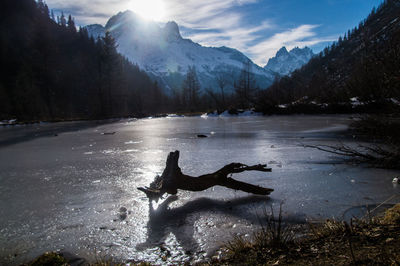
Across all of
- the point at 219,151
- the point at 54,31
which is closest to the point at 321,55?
the point at 54,31

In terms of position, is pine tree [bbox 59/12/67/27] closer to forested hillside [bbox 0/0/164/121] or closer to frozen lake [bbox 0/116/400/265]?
forested hillside [bbox 0/0/164/121]

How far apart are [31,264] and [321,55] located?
191958 millimetres

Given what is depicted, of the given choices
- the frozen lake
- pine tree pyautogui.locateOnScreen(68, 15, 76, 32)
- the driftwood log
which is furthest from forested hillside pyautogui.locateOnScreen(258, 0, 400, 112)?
pine tree pyautogui.locateOnScreen(68, 15, 76, 32)

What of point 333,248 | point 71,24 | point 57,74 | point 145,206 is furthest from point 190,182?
point 71,24

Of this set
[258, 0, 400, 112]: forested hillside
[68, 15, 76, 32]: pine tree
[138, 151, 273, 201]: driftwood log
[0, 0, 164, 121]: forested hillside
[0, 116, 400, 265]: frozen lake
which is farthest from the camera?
[68, 15, 76, 32]: pine tree

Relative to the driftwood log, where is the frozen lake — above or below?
below

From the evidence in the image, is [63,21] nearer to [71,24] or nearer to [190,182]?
[71,24]

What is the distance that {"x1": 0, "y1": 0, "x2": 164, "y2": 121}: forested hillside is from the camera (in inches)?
1674

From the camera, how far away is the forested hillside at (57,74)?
140 ft

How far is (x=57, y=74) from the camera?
82250 millimetres

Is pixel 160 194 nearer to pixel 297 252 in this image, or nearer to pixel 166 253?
pixel 166 253

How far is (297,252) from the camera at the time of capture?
6.88ft

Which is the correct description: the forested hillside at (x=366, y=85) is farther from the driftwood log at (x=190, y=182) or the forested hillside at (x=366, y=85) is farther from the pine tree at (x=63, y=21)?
the pine tree at (x=63, y=21)

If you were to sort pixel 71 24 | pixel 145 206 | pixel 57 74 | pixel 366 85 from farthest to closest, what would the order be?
pixel 71 24
pixel 57 74
pixel 366 85
pixel 145 206
